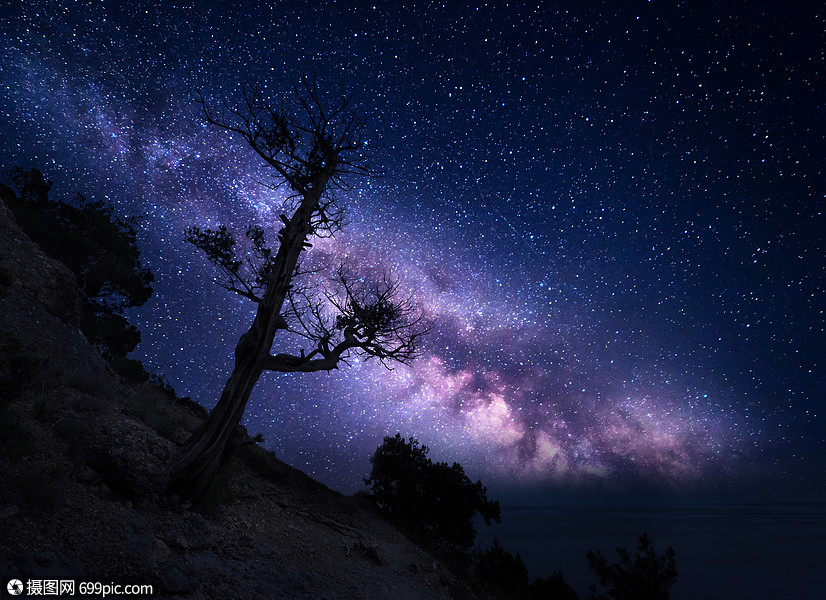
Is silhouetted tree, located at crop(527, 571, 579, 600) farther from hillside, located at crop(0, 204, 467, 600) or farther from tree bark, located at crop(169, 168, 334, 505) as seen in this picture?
tree bark, located at crop(169, 168, 334, 505)

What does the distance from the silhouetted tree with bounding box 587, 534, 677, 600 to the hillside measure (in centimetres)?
1282

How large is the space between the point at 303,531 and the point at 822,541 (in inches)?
6484

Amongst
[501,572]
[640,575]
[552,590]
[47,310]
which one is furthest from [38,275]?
[640,575]

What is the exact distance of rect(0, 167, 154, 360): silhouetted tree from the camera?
62.5ft

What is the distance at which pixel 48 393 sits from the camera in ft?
25.7

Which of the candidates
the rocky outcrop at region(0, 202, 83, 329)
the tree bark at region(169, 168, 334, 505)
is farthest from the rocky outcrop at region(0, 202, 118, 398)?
the tree bark at region(169, 168, 334, 505)

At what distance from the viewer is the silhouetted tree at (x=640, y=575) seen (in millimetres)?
18250

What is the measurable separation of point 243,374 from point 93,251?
18.2 meters

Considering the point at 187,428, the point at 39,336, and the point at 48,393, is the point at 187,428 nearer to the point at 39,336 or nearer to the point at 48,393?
the point at 39,336

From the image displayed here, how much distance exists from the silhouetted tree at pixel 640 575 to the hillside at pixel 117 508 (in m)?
12.8

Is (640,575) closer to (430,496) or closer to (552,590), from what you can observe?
(552,590)

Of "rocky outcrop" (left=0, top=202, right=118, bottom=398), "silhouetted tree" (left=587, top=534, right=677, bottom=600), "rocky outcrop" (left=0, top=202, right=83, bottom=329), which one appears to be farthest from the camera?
"silhouetted tree" (left=587, top=534, right=677, bottom=600)

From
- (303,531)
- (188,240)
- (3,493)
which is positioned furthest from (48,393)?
(303,531)

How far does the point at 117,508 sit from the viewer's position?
5711 millimetres
